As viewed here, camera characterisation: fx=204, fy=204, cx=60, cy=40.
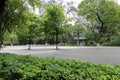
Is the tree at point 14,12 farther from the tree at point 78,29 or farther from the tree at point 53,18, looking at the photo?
the tree at point 78,29

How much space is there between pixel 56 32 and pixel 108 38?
16.1m

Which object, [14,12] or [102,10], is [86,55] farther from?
[102,10]

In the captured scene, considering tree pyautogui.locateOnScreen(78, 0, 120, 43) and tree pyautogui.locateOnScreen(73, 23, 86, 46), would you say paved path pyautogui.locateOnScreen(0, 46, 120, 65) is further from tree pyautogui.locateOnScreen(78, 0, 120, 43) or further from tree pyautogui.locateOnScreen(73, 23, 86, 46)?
tree pyautogui.locateOnScreen(73, 23, 86, 46)

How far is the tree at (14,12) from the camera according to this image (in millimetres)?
9633

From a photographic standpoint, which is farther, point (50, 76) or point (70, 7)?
point (70, 7)

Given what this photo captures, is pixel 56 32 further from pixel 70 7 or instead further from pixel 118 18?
pixel 70 7

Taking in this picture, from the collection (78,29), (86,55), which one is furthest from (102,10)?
A: (86,55)

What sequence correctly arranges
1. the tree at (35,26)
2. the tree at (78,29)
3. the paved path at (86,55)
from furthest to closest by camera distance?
the tree at (78,29), the tree at (35,26), the paved path at (86,55)

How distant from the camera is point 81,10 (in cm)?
3030

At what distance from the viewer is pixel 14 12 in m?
10.1

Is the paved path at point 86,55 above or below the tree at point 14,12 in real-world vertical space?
below

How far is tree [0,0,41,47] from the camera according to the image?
9633 millimetres

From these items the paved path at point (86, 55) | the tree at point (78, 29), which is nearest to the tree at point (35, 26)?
the paved path at point (86, 55)

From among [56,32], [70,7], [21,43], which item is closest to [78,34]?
[70,7]
